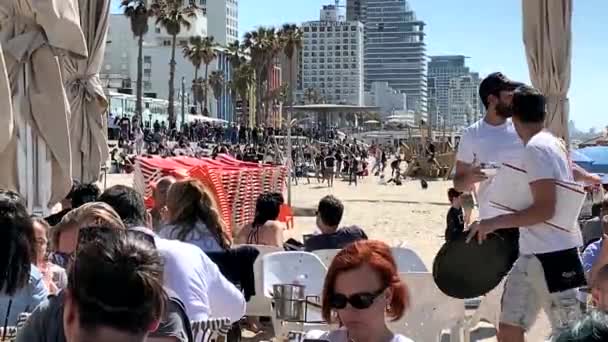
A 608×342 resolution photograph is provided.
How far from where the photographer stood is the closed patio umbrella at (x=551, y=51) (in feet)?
29.6

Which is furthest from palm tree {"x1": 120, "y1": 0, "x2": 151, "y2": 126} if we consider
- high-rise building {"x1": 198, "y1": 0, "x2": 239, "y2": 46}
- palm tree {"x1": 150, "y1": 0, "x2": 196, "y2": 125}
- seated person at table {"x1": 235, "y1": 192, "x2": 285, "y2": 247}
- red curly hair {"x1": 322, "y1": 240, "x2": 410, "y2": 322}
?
high-rise building {"x1": 198, "y1": 0, "x2": 239, "y2": 46}

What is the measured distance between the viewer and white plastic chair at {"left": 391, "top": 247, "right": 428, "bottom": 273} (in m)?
5.39

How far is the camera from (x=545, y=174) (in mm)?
3814

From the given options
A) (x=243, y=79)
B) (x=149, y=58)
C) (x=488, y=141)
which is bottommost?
(x=488, y=141)

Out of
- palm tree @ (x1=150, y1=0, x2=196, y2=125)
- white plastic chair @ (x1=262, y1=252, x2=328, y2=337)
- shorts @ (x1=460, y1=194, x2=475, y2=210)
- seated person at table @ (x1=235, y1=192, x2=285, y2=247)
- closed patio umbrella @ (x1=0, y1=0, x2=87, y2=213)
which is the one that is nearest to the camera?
white plastic chair @ (x1=262, y1=252, x2=328, y2=337)

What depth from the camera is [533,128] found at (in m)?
3.95

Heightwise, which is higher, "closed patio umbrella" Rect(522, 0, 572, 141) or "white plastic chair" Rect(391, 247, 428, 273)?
"closed patio umbrella" Rect(522, 0, 572, 141)

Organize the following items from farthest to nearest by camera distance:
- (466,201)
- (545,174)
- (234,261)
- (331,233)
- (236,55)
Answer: (236,55) → (466,201) → (331,233) → (234,261) → (545,174)

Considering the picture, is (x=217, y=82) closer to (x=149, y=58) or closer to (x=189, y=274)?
(x=149, y=58)

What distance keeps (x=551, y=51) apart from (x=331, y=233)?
4293 millimetres

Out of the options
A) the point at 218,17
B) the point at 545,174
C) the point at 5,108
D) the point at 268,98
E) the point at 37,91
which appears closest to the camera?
the point at 545,174

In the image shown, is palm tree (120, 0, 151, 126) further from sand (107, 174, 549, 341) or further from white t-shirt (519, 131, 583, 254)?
white t-shirt (519, 131, 583, 254)

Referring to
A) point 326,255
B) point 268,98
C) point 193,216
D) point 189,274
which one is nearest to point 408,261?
point 326,255

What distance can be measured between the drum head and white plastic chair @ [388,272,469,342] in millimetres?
561
